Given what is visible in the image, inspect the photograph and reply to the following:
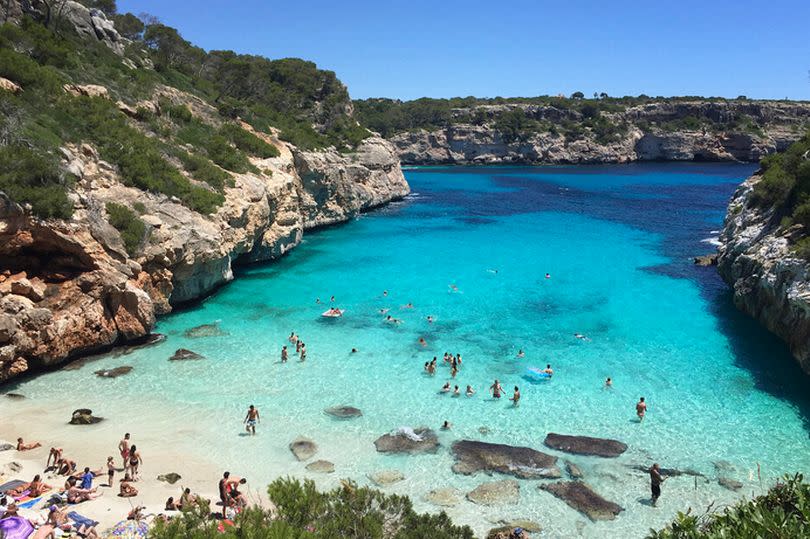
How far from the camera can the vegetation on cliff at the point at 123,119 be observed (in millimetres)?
21547

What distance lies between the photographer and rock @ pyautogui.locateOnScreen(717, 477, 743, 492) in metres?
14.5

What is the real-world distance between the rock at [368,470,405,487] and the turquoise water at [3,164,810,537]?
22cm

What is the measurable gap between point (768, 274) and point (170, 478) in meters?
24.4

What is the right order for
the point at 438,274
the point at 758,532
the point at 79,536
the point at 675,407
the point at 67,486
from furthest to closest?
the point at 438,274
the point at 675,407
the point at 67,486
the point at 79,536
the point at 758,532

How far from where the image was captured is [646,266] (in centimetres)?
3794

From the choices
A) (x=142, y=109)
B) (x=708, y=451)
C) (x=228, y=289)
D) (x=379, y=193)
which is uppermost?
(x=142, y=109)

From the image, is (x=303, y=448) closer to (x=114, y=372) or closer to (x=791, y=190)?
(x=114, y=372)

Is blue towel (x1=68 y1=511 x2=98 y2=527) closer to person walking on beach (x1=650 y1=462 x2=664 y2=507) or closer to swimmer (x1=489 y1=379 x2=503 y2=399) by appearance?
swimmer (x1=489 y1=379 x2=503 y2=399)

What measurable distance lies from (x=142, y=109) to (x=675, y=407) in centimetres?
3294

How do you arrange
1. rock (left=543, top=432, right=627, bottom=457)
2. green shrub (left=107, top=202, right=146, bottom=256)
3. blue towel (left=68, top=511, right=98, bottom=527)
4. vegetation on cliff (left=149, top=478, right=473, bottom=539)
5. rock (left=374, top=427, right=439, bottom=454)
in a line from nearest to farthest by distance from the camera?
vegetation on cliff (left=149, top=478, right=473, bottom=539) → blue towel (left=68, top=511, right=98, bottom=527) → rock (left=543, top=432, right=627, bottom=457) → rock (left=374, top=427, right=439, bottom=454) → green shrub (left=107, top=202, right=146, bottom=256)

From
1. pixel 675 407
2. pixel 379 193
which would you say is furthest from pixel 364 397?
pixel 379 193

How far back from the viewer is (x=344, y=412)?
18.4m

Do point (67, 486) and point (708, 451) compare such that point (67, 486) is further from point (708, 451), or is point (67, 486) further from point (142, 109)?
point (142, 109)

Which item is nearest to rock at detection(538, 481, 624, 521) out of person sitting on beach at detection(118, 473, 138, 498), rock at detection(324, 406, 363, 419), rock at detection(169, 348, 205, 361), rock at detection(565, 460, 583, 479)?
rock at detection(565, 460, 583, 479)
